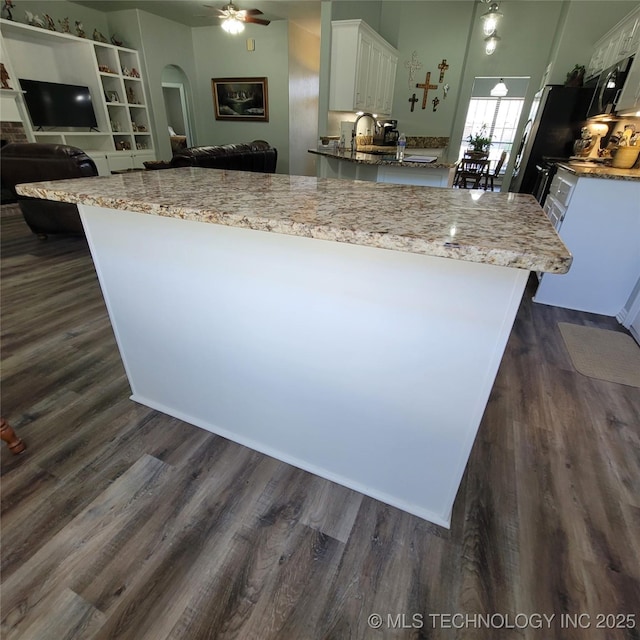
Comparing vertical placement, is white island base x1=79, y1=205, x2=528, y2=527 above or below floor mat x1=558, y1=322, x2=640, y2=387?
above

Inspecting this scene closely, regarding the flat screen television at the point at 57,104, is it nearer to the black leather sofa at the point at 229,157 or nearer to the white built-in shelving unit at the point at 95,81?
the white built-in shelving unit at the point at 95,81

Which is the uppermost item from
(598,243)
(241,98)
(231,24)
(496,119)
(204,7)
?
(204,7)

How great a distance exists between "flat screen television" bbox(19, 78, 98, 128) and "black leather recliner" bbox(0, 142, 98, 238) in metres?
2.22

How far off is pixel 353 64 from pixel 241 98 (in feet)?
11.8

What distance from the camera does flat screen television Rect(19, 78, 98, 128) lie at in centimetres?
491

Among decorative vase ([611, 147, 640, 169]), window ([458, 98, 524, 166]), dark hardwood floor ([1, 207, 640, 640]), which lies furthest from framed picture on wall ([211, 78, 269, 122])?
dark hardwood floor ([1, 207, 640, 640])

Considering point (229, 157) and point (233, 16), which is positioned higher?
point (233, 16)

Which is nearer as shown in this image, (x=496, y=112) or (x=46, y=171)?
(x=46, y=171)

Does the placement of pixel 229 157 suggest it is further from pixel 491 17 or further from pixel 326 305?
pixel 326 305

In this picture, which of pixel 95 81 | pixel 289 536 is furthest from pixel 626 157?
pixel 95 81

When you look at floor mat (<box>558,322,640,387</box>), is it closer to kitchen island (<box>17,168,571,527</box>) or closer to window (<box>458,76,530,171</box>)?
kitchen island (<box>17,168,571,527</box>)

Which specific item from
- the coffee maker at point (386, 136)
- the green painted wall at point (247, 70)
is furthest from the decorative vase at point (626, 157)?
the green painted wall at point (247, 70)

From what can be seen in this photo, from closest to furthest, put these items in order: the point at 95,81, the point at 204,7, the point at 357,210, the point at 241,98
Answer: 1. the point at 357,210
2. the point at 204,7
3. the point at 95,81
4. the point at 241,98

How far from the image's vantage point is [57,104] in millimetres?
5113
